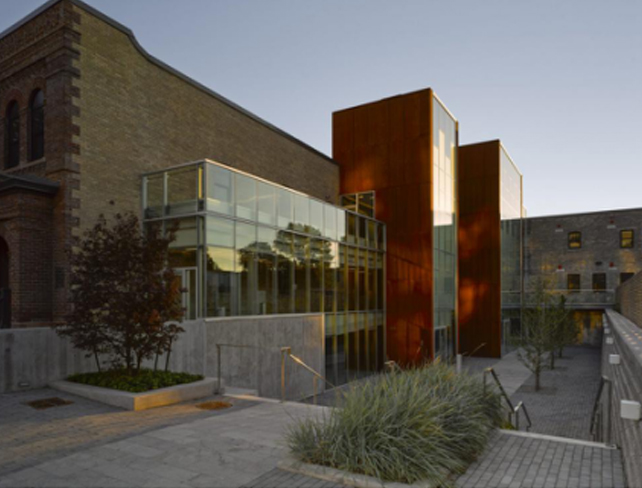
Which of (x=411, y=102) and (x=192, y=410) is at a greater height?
(x=411, y=102)

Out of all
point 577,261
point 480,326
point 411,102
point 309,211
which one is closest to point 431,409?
point 309,211

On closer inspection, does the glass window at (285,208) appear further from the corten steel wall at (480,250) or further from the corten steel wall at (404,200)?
the corten steel wall at (480,250)

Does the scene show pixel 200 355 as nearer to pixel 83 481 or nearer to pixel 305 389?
pixel 305 389

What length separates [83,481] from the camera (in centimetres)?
568

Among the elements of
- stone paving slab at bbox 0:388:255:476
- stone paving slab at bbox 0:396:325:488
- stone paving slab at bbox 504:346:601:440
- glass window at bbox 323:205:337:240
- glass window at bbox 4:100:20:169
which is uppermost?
glass window at bbox 4:100:20:169

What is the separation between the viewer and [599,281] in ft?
128

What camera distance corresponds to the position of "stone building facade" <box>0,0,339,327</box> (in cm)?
1317

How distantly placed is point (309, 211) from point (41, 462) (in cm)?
1416

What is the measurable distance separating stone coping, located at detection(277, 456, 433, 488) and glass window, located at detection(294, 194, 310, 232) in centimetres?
1291

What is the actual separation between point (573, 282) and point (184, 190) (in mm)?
35633

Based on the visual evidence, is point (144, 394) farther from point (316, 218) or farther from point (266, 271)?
point (316, 218)

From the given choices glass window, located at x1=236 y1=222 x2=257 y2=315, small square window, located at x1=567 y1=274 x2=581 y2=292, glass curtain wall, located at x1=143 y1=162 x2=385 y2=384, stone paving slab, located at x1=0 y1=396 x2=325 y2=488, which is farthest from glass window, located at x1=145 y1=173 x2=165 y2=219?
small square window, located at x1=567 y1=274 x2=581 y2=292

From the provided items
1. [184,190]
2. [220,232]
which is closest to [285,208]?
[220,232]

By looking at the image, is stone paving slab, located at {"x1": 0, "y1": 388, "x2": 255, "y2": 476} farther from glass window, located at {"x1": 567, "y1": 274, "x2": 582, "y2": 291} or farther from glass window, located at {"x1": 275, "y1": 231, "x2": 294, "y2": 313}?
glass window, located at {"x1": 567, "y1": 274, "x2": 582, "y2": 291}
